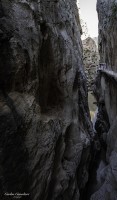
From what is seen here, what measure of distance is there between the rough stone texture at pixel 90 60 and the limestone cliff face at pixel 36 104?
61.1 feet

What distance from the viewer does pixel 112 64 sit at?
36.7ft

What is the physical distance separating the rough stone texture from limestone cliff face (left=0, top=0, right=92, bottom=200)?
18631 millimetres

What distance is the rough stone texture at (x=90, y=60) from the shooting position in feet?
91.4

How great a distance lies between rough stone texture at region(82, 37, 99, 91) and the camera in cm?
2786

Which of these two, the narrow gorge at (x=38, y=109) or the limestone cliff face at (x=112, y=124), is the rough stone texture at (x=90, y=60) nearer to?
the limestone cliff face at (x=112, y=124)

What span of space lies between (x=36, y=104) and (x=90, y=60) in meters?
27.4

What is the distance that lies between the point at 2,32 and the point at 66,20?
450 cm

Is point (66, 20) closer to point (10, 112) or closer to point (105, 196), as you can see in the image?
point (10, 112)

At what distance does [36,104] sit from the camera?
550 cm

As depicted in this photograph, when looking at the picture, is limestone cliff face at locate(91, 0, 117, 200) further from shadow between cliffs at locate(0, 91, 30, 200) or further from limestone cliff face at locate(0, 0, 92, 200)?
shadow between cliffs at locate(0, 91, 30, 200)

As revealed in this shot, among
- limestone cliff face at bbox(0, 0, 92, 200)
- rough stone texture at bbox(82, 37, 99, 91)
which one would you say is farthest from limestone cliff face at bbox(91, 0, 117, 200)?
rough stone texture at bbox(82, 37, 99, 91)

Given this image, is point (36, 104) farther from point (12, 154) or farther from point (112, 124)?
point (112, 124)

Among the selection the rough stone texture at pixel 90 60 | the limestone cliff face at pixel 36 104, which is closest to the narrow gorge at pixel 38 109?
the limestone cliff face at pixel 36 104

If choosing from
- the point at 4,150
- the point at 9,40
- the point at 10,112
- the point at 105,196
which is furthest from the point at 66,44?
the point at 105,196
